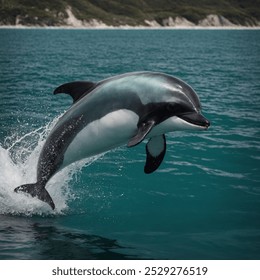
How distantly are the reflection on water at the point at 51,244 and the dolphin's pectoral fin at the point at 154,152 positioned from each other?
1.65 meters

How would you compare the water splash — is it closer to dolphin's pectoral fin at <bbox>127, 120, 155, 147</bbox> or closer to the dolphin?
the dolphin

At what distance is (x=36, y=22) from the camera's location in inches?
5910

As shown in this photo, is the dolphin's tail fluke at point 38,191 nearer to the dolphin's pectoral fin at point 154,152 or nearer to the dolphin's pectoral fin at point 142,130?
the dolphin's pectoral fin at point 154,152

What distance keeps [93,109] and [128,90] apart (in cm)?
88

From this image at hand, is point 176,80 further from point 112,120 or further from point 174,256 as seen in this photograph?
point 174,256

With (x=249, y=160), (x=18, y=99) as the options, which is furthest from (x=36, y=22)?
(x=249, y=160)

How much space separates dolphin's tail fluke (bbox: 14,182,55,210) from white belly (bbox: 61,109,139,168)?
0.75m

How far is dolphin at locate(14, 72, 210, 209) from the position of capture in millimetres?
7898

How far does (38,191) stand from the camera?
974cm

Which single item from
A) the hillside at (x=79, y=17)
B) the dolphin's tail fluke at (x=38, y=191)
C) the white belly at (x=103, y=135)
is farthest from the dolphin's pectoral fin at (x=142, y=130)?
the hillside at (x=79, y=17)

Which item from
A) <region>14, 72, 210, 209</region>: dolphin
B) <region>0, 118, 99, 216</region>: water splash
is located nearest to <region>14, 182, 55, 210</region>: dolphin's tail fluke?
<region>14, 72, 210, 209</region>: dolphin

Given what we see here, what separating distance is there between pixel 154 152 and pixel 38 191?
8.41ft

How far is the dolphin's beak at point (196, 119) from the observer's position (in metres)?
7.61

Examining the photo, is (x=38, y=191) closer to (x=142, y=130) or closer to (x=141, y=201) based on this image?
(x=141, y=201)
